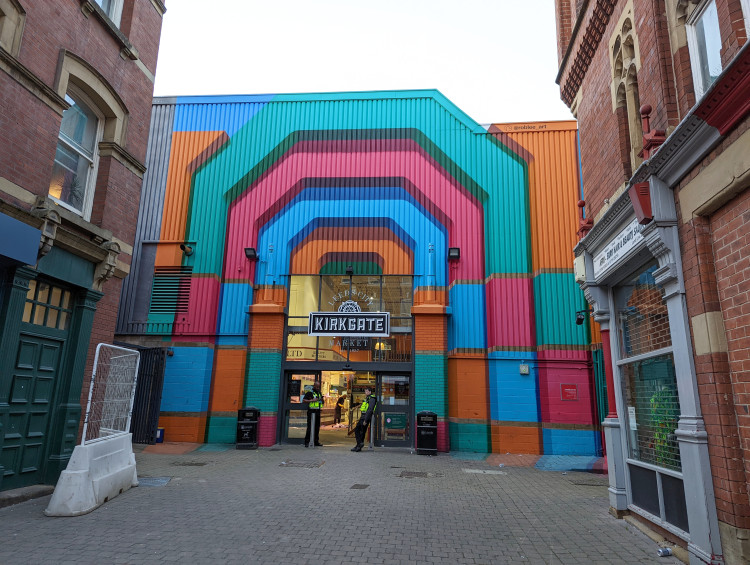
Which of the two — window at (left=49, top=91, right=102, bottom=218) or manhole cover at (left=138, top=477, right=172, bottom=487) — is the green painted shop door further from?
window at (left=49, top=91, right=102, bottom=218)

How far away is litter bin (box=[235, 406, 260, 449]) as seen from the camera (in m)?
13.9

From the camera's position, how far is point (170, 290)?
1567 cm

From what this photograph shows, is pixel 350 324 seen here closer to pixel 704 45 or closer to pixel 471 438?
pixel 471 438

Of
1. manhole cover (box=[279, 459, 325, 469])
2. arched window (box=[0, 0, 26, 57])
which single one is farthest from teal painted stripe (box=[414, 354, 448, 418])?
arched window (box=[0, 0, 26, 57])

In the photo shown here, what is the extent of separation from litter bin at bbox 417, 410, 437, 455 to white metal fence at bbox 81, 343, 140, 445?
786cm

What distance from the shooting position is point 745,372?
438 cm

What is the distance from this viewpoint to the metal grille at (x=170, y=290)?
50.9 ft

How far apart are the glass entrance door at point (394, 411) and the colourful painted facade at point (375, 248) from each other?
0.54m

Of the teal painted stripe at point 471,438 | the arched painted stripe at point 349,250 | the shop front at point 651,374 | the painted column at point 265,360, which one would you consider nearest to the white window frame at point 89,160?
the painted column at point 265,360

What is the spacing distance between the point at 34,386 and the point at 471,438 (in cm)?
1097

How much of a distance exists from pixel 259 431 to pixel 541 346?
348 inches

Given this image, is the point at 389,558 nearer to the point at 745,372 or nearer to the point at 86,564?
the point at 86,564

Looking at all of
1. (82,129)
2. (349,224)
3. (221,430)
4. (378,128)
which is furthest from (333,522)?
(378,128)

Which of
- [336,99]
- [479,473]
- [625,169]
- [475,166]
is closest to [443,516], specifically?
[479,473]
